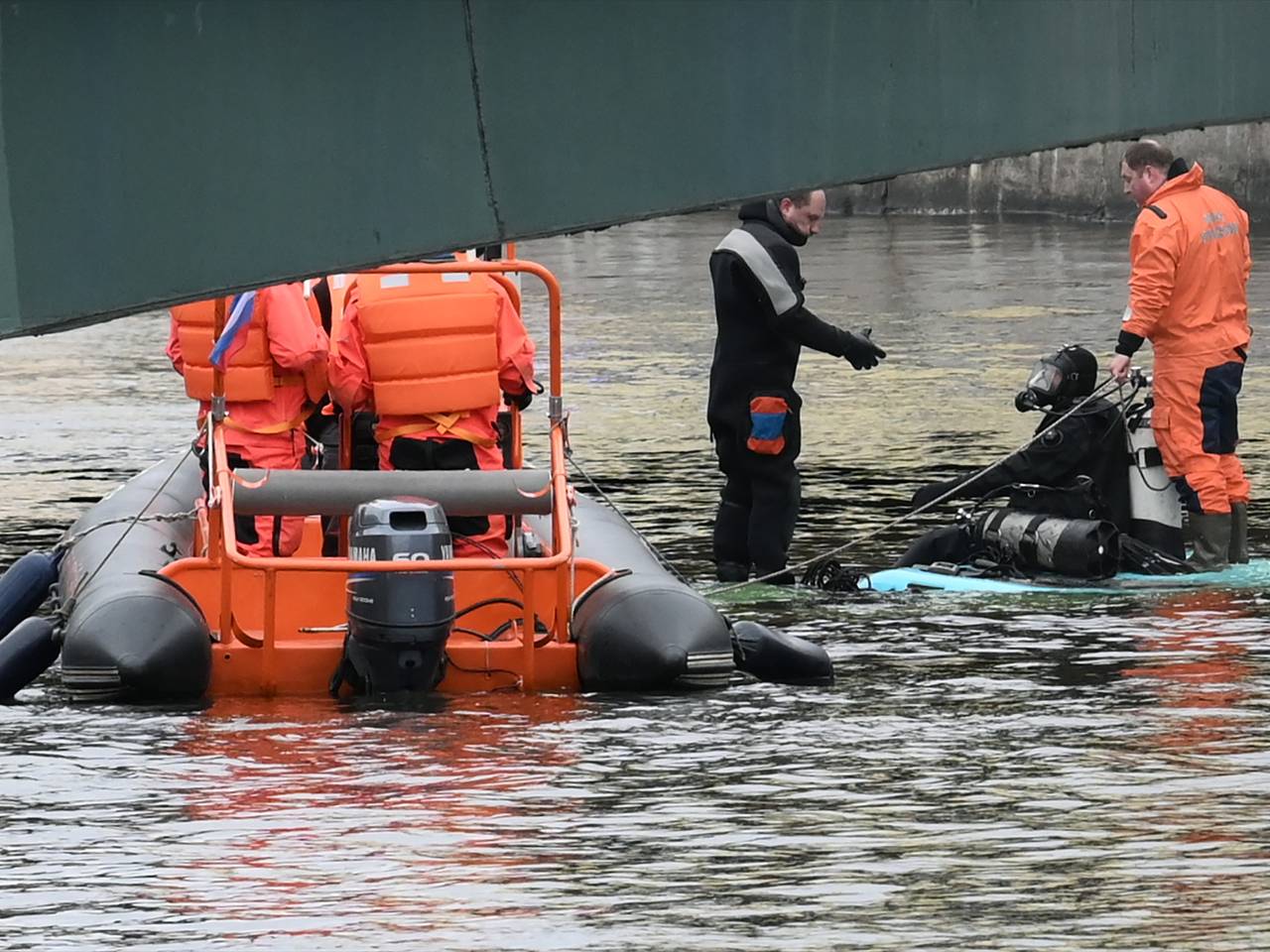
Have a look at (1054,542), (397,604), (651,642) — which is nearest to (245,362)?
(397,604)

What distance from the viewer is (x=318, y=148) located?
20.2ft

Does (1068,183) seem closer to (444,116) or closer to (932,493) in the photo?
(932,493)

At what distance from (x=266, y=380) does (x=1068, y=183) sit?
3503 cm

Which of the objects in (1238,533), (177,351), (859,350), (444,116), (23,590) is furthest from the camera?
(1238,533)

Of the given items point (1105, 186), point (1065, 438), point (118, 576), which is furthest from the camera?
point (1105, 186)

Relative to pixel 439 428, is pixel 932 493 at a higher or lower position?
lower

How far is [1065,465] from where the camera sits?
13.4 meters

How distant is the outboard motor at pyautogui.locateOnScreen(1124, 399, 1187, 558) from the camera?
525 inches

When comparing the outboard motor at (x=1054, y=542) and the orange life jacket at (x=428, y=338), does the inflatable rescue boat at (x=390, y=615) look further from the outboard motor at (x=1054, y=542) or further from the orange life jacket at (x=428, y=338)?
the outboard motor at (x=1054, y=542)

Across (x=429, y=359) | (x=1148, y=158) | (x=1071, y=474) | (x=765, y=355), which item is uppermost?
Answer: (x=1148, y=158)

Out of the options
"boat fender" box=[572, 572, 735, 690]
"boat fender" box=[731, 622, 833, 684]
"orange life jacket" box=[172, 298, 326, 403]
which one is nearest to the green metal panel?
"boat fender" box=[572, 572, 735, 690]

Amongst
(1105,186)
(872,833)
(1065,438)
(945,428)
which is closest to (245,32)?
(872,833)

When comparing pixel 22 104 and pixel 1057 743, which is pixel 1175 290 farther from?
pixel 22 104

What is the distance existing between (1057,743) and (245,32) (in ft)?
14.8
